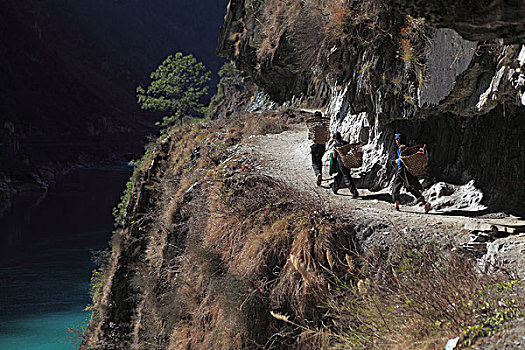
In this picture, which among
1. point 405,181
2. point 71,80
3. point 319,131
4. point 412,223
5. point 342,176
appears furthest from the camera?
point 71,80

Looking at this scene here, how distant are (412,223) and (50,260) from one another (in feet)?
127

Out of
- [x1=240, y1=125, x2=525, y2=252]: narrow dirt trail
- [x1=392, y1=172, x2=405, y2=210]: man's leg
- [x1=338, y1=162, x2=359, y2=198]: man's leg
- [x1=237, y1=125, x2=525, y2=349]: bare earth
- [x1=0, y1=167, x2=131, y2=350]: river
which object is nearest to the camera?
[x1=237, y1=125, x2=525, y2=349]: bare earth

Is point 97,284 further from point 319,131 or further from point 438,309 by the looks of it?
point 438,309

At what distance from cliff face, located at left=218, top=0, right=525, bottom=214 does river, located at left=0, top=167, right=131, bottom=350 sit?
17.4 m

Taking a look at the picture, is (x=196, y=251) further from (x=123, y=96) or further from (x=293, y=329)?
(x=123, y=96)

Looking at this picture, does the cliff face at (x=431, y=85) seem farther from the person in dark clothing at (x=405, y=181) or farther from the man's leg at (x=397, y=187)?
the man's leg at (x=397, y=187)

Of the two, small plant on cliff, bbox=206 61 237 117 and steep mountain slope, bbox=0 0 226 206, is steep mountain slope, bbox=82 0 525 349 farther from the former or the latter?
steep mountain slope, bbox=0 0 226 206

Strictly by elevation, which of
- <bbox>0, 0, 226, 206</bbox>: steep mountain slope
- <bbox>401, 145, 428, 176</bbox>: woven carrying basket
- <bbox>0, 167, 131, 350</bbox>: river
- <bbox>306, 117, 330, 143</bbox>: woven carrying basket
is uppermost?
<bbox>0, 0, 226, 206</bbox>: steep mountain slope

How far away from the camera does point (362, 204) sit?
25.8ft

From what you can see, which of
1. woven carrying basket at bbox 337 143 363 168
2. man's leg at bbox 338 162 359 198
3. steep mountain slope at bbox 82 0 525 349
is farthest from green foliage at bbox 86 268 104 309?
woven carrying basket at bbox 337 143 363 168

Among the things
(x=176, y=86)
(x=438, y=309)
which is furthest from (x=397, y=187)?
(x=176, y=86)

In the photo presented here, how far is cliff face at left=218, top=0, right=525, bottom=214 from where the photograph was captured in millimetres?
5242

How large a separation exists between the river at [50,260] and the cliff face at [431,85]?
17411 millimetres

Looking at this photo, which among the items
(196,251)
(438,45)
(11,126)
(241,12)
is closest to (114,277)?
(196,251)
